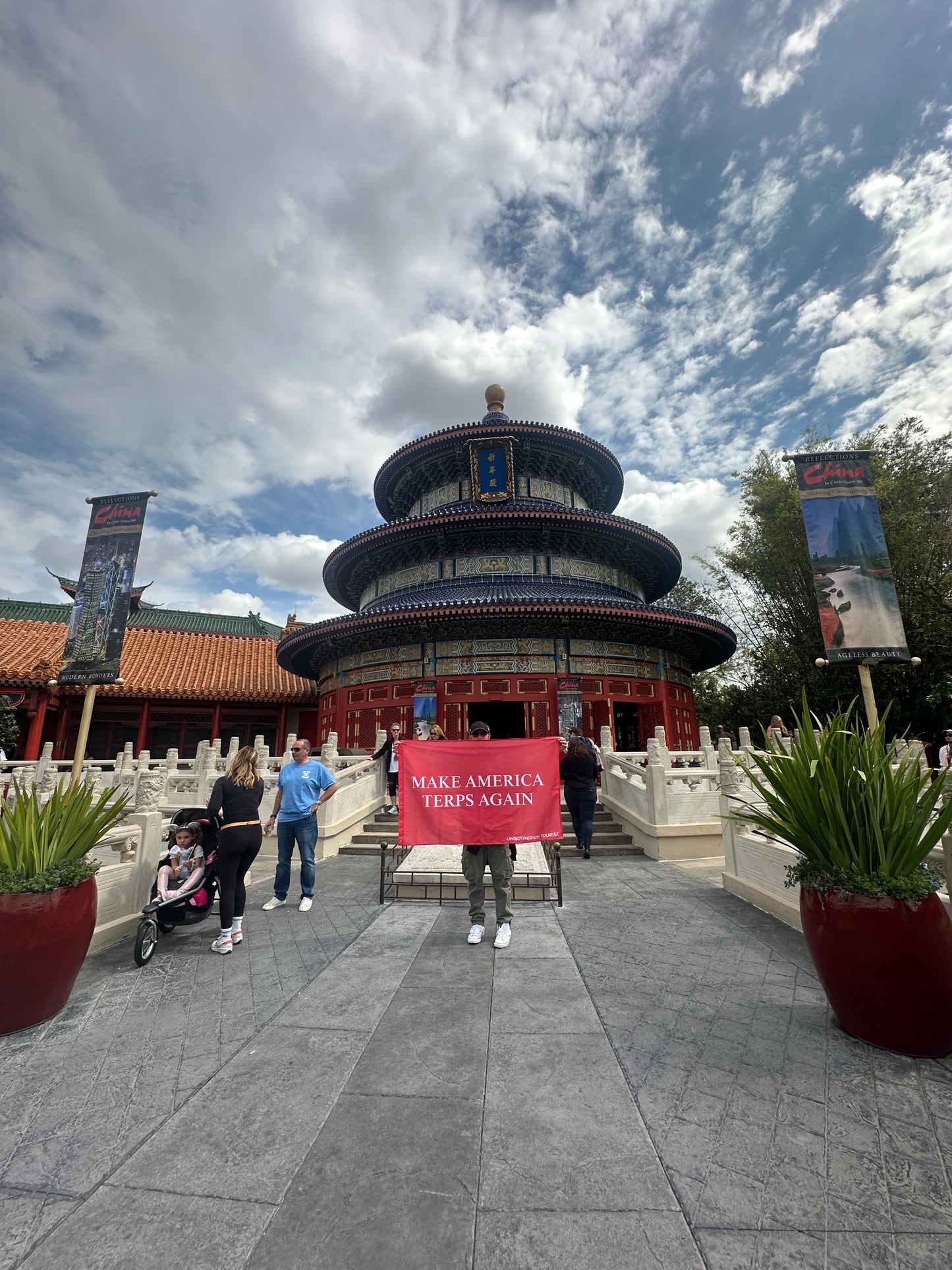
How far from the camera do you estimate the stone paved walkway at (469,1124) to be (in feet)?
Result: 6.43

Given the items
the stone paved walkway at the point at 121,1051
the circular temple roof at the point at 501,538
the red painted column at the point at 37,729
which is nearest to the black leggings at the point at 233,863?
the stone paved walkway at the point at 121,1051

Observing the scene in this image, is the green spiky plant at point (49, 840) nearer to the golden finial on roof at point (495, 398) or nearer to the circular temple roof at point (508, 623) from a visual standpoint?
the circular temple roof at point (508, 623)

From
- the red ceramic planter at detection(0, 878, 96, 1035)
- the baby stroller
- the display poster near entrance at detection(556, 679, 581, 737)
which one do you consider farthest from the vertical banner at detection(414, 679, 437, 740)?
the red ceramic planter at detection(0, 878, 96, 1035)

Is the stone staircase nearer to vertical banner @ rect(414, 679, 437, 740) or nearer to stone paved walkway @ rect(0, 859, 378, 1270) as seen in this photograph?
stone paved walkway @ rect(0, 859, 378, 1270)

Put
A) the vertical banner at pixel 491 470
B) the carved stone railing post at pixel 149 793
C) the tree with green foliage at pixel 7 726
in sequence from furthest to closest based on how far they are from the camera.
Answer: the vertical banner at pixel 491 470 < the tree with green foliage at pixel 7 726 < the carved stone railing post at pixel 149 793

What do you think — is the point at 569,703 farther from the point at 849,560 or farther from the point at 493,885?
the point at 493,885

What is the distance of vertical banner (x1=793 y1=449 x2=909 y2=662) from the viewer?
24.9 ft

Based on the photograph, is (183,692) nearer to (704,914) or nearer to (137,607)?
(137,607)

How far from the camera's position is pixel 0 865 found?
3.67 metres

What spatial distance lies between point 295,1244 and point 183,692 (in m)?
21.6

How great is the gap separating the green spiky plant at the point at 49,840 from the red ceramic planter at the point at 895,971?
498 centimetres

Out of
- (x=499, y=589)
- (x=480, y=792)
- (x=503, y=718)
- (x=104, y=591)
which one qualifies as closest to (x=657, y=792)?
(x=480, y=792)

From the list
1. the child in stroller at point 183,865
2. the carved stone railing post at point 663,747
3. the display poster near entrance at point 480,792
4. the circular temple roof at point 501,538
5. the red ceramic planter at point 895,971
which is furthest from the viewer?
the circular temple roof at point 501,538

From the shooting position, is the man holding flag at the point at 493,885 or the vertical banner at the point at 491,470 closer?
the man holding flag at the point at 493,885
